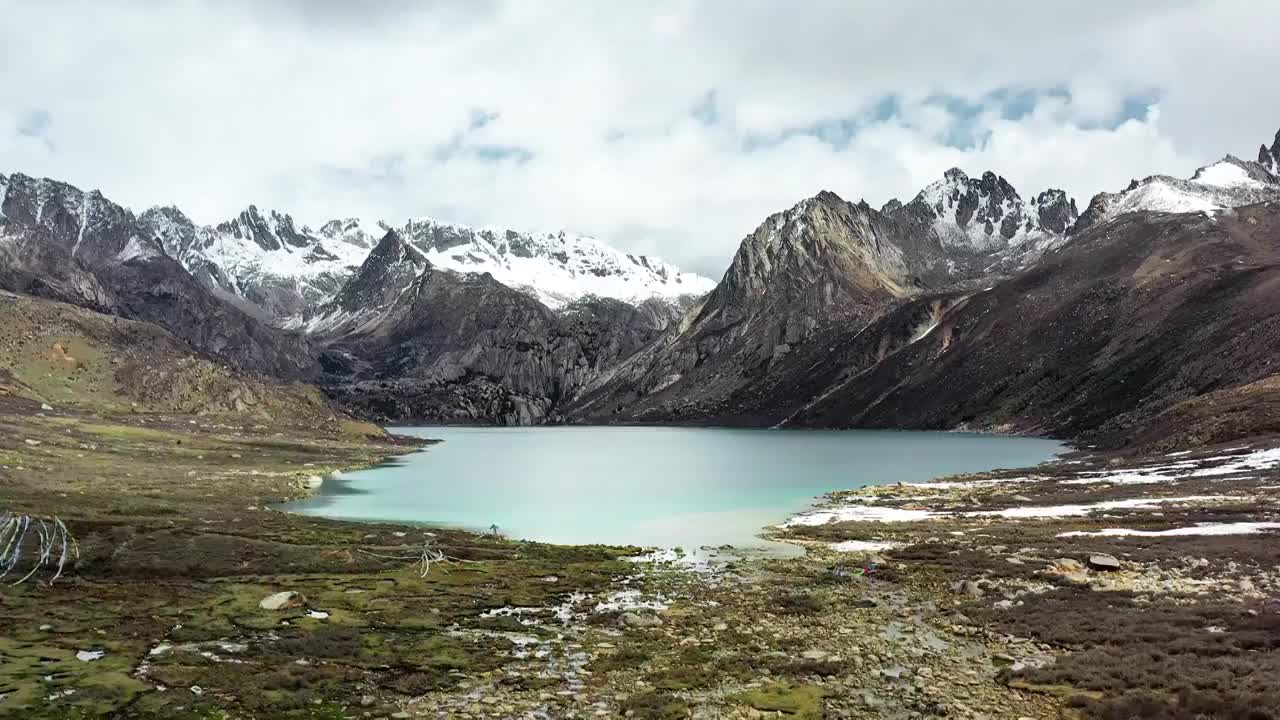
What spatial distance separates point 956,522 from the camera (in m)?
62.8

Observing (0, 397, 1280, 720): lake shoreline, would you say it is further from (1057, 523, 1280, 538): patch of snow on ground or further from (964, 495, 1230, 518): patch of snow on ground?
(964, 495, 1230, 518): patch of snow on ground

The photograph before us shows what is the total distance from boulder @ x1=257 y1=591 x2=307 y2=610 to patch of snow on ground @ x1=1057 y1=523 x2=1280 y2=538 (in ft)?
140

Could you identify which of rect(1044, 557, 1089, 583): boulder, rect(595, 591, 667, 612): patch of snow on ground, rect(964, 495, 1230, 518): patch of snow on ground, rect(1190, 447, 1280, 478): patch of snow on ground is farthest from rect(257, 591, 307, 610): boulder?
rect(1190, 447, 1280, 478): patch of snow on ground

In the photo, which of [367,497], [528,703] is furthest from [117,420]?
[528,703]

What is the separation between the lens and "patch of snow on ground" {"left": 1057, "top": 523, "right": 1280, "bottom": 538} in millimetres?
47156

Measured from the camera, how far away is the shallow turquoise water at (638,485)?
69.8m

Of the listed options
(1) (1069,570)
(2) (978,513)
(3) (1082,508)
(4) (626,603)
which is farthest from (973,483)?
(4) (626,603)

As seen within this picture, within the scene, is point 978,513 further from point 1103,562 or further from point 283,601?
point 283,601

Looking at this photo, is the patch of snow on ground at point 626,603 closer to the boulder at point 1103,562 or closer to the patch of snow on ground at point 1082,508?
the boulder at point 1103,562

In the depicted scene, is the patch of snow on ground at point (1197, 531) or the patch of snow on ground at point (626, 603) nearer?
the patch of snow on ground at point (626, 603)

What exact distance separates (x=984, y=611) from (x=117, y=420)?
499 ft

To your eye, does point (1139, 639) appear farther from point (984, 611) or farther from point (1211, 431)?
point (1211, 431)

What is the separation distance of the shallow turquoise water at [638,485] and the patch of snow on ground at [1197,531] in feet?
70.3

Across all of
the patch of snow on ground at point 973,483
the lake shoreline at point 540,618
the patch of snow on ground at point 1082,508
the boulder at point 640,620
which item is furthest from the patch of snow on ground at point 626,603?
the patch of snow on ground at point 973,483
